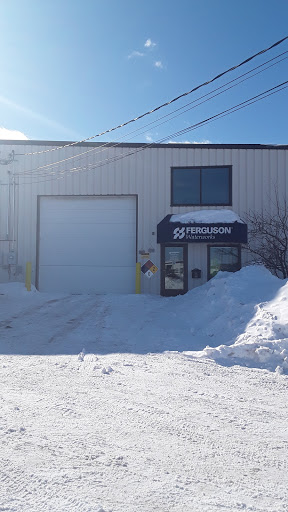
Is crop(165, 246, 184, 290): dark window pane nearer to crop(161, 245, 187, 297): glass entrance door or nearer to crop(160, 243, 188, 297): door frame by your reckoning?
crop(161, 245, 187, 297): glass entrance door

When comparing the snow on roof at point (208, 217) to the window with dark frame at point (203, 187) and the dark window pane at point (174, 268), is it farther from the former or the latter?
the dark window pane at point (174, 268)

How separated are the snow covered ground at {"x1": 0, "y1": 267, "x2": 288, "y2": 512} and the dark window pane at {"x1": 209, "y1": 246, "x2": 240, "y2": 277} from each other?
8156 millimetres

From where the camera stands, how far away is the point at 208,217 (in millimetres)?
16625

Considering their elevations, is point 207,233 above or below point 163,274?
above

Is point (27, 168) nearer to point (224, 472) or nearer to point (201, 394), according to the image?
point (201, 394)

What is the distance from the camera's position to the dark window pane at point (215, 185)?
17859 mm

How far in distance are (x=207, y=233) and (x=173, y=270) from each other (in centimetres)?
253

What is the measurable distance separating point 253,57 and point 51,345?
8.12 meters

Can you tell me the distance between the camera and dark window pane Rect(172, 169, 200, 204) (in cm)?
1788

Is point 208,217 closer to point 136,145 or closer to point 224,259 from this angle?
point 224,259

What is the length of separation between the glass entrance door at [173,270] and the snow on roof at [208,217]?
1.38 metres

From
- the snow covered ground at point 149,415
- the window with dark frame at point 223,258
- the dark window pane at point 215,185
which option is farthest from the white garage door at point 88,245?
the snow covered ground at point 149,415

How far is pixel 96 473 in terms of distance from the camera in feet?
9.82

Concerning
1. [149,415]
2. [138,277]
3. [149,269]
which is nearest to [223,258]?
[149,269]
